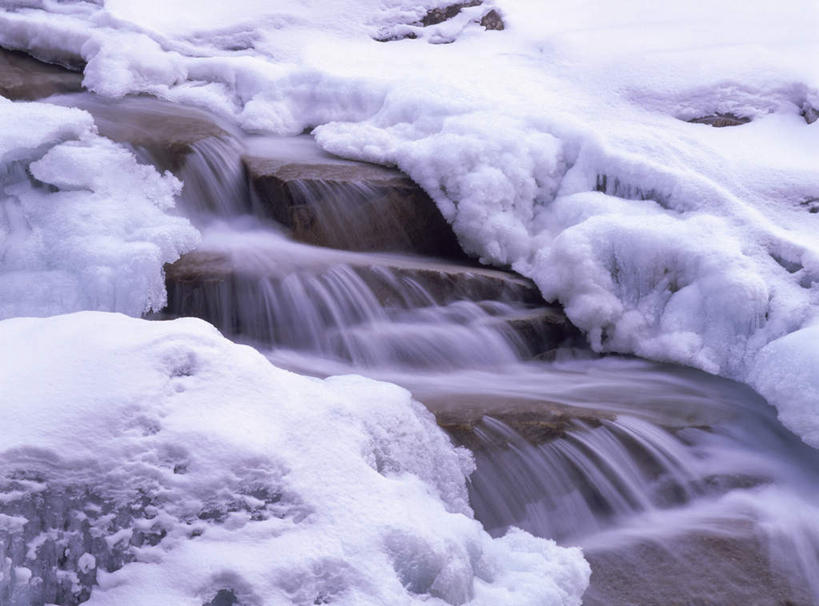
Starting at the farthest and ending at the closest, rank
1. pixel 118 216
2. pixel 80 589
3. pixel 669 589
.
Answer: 1. pixel 118 216
2. pixel 669 589
3. pixel 80 589

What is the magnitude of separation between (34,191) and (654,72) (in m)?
4.40

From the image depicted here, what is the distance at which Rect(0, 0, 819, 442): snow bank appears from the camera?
4.77 meters

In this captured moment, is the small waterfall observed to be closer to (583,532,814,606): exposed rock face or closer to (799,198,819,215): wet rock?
(583,532,814,606): exposed rock face

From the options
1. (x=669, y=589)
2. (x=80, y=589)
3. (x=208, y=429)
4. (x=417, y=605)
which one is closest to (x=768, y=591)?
(x=669, y=589)

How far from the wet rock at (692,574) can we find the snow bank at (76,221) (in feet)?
7.97

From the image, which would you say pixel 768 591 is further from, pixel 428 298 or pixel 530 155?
pixel 530 155

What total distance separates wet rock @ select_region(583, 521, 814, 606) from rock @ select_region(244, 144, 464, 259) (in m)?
2.60

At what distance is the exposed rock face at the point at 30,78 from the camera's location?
583 cm

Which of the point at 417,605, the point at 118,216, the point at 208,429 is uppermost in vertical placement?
the point at 208,429

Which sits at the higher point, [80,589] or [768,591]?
[80,589]

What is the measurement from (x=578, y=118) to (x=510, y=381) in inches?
92.9

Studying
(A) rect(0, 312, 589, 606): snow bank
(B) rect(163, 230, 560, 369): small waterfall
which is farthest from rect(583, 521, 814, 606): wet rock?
(B) rect(163, 230, 560, 369): small waterfall

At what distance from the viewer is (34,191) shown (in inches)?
184

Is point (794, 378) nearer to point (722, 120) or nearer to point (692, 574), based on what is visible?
point (692, 574)
